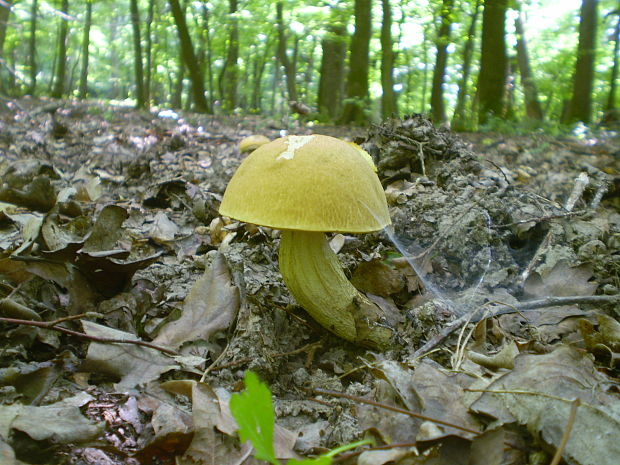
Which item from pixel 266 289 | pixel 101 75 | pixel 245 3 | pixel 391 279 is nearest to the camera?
pixel 266 289

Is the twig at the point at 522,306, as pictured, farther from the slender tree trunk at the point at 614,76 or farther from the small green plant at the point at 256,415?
the slender tree trunk at the point at 614,76

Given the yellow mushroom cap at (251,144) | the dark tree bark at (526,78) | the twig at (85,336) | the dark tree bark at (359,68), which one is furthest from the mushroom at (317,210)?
the dark tree bark at (526,78)

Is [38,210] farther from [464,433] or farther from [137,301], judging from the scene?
[464,433]

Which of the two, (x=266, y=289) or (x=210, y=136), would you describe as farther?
(x=210, y=136)

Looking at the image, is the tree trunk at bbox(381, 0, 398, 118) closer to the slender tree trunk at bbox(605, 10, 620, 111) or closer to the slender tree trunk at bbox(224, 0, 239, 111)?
the slender tree trunk at bbox(224, 0, 239, 111)

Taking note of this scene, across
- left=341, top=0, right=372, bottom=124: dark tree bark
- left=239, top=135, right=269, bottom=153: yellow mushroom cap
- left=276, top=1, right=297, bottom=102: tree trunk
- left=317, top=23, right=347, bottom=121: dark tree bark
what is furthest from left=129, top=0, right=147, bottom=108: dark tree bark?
left=239, top=135, right=269, bottom=153: yellow mushroom cap

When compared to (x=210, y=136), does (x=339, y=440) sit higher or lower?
higher

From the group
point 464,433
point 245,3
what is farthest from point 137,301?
point 245,3
